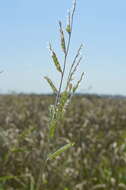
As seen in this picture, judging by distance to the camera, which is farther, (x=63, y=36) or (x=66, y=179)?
(x=66, y=179)

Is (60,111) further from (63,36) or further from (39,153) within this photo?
(39,153)

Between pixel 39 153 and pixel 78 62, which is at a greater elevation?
pixel 78 62

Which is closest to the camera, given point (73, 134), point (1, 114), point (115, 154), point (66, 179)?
point (66, 179)

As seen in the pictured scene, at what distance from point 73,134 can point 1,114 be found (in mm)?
1891

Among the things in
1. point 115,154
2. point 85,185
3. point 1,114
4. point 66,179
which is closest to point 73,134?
point 1,114

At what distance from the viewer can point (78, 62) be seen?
0.90m

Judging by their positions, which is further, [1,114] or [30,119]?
[30,119]

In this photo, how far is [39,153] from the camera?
584 cm

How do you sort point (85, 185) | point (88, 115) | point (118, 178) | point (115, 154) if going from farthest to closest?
point (88, 115) < point (115, 154) < point (118, 178) < point (85, 185)

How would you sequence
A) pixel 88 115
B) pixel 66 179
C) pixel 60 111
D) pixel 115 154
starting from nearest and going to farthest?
pixel 60 111
pixel 66 179
pixel 115 154
pixel 88 115

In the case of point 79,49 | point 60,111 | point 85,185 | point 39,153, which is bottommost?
point 85,185

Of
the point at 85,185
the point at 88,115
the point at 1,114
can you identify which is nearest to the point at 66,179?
the point at 85,185

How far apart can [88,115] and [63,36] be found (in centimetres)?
1113

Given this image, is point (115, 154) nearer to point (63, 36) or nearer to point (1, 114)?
point (1, 114)
